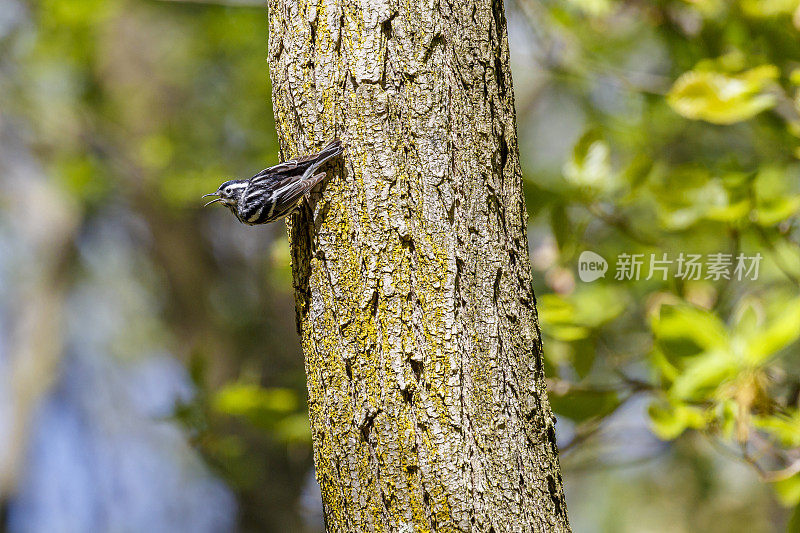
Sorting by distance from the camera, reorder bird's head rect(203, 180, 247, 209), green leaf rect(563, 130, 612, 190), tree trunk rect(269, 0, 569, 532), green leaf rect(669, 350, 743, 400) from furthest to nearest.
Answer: green leaf rect(563, 130, 612, 190), green leaf rect(669, 350, 743, 400), bird's head rect(203, 180, 247, 209), tree trunk rect(269, 0, 569, 532)

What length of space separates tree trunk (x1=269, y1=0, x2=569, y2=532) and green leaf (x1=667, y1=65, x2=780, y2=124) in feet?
2.01

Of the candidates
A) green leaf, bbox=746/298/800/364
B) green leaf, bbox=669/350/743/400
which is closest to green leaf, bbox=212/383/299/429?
green leaf, bbox=669/350/743/400

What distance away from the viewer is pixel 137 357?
18.7ft

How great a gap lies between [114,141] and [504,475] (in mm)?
2999

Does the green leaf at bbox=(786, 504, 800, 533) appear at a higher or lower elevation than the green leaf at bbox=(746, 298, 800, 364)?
lower

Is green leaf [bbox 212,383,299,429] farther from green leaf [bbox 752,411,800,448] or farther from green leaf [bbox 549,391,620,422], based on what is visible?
green leaf [bbox 752,411,800,448]

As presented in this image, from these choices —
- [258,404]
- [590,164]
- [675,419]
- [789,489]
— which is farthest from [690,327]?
[258,404]

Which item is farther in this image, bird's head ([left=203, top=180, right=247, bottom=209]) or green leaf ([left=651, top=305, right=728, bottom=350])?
green leaf ([left=651, top=305, right=728, bottom=350])

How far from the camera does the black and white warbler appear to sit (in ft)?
2.36

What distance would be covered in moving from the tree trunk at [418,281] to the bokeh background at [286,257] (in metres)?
0.45

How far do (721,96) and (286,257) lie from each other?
96 cm

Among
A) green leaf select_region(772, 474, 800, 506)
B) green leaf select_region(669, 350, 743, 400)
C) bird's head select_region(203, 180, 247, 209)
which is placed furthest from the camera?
green leaf select_region(772, 474, 800, 506)

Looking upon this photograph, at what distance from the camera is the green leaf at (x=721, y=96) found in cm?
116

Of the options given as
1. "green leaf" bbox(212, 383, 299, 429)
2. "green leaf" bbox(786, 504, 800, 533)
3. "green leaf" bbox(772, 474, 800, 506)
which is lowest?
"green leaf" bbox(786, 504, 800, 533)
